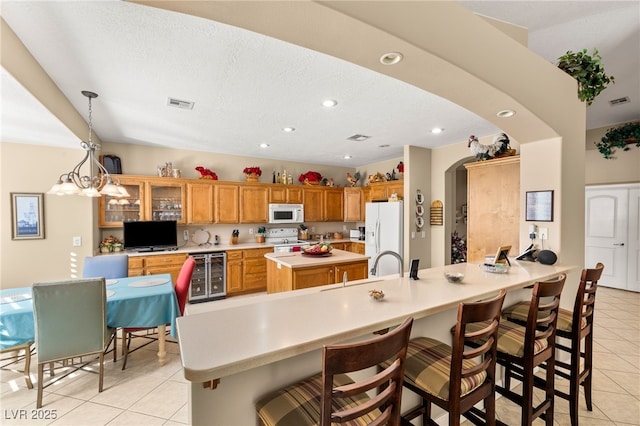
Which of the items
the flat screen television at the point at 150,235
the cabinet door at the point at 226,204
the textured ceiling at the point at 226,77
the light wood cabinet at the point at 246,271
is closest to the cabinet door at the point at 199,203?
the cabinet door at the point at 226,204

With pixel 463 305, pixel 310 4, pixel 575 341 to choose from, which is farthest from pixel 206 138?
pixel 575 341

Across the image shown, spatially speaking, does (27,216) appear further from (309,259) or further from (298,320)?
(298,320)

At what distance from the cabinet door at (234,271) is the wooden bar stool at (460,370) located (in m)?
4.00

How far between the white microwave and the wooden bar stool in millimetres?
4409

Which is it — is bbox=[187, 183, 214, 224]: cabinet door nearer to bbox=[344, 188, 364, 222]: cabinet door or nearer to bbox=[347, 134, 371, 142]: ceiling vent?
bbox=[347, 134, 371, 142]: ceiling vent

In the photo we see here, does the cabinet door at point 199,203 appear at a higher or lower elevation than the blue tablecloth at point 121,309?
higher

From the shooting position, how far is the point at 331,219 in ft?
21.2

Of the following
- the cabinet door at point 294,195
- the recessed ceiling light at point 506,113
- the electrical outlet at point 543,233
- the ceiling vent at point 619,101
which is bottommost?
the electrical outlet at point 543,233

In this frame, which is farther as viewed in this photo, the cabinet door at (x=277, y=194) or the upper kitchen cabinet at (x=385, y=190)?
Result: the cabinet door at (x=277, y=194)

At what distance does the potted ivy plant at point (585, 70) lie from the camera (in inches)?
94.1

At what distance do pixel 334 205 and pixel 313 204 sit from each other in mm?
565

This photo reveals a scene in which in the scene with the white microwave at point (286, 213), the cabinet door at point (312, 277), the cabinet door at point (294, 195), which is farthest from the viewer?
the cabinet door at point (294, 195)

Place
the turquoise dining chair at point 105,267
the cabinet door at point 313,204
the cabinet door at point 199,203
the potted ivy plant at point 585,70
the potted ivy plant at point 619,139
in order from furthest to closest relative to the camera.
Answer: the cabinet door at point 313,204, the cabinet door at point 199,203, the potted ivy plant at point 619,139, the turquoise dining chair at point 105,267, the potted ivy plant at point 585,70

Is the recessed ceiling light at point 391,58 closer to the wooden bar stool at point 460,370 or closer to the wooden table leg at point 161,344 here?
the wooden bar stool at point 460,370
